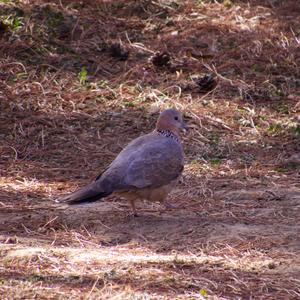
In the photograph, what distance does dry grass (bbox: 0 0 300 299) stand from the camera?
5168 millimetres

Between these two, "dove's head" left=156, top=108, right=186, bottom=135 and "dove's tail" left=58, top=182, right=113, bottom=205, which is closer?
"dove's tail" left=58, top=182, right=113, bottom=205

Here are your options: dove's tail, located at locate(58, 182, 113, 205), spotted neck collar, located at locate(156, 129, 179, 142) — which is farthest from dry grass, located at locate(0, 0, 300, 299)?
spotted neck collar, located at locate(156, 129, 179, 142)

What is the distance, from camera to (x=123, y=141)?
852 cm

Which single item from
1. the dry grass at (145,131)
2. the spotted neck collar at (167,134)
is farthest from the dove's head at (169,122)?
the dry grass at (145,131)

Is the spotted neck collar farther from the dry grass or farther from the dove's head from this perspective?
the dry grass

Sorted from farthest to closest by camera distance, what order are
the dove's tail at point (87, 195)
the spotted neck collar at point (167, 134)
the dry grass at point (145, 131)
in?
the spotted neck collar at point (167, 134)
the dove's tail at point (87, 195)
the dry grass at point (145, 131)

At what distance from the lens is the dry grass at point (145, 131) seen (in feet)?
17.0

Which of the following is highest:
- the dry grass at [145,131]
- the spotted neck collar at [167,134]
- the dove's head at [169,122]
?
the dove's head at [169,122]

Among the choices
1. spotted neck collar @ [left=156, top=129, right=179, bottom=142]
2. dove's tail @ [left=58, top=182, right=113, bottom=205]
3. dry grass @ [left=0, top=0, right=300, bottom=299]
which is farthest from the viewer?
spotted neck collar @ [left=156, top=129, right=179, bottom=142]

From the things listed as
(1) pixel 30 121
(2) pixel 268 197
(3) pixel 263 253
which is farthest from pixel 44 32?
(3) pixel 263 253

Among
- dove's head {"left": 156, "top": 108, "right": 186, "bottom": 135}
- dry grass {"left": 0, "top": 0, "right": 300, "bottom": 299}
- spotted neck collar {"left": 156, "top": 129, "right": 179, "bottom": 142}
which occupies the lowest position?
dry grass {"left": 0, "top": 0, "right": 300, "bottom": 299}

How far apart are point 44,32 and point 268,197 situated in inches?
188

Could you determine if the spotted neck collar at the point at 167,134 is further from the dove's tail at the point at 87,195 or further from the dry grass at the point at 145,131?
the dove's tail at the point at 87,195

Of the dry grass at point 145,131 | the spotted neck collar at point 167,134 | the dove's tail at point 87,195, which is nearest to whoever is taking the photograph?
the dry grass at point 145,131
